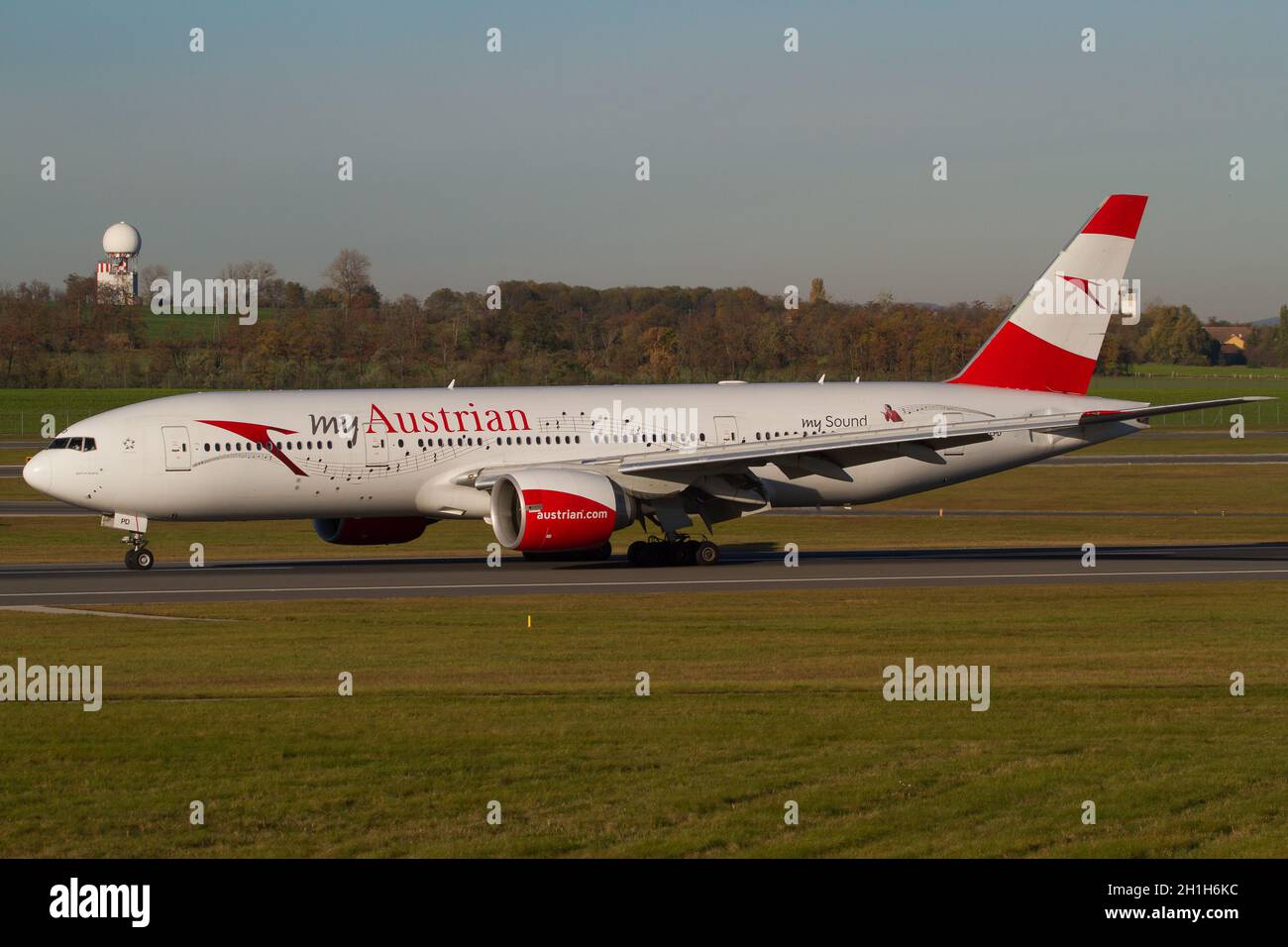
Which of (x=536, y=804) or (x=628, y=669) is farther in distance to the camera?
(x=628, y=669)

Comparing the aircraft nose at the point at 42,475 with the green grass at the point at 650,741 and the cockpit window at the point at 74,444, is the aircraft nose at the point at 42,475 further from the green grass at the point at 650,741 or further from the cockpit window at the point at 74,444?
the green grass at the point at 650,741

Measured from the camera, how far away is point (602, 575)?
33906 millimetres

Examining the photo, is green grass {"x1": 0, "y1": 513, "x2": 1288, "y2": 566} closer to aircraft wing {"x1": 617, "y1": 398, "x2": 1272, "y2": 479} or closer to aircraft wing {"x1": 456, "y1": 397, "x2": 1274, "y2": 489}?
aircraft wing {"x1": 456, "y1": 397, "x2": 1274, "y2": 489}

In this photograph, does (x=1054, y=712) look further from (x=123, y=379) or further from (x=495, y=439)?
(x=123, y=379)

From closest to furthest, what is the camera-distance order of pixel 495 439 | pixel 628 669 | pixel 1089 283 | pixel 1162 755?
1. pixel 1162 755
2. pixel 628 669
3. pixel 495 439
4. pixel 1089 283

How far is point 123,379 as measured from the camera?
359ft

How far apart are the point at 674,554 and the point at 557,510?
3811 millimetres

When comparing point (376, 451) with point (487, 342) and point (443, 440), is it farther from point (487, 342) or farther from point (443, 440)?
point (487, 342)

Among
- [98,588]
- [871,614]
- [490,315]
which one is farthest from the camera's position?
[490,315]

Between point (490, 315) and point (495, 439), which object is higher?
point (490, 315)

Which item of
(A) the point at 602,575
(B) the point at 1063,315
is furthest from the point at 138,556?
(B) the point at 1063,315

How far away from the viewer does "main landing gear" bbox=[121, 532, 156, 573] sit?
34625 mm

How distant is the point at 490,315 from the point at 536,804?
98.0 meters
